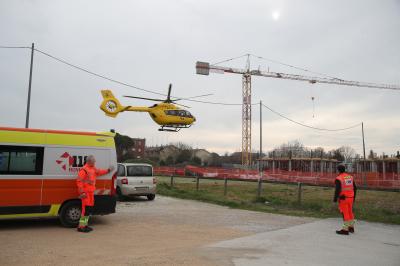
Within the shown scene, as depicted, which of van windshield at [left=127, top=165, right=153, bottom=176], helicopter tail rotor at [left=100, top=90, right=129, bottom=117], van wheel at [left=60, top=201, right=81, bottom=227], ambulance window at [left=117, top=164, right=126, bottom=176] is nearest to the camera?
van wheel at [left=60, top=201, right=81, bottom=227]

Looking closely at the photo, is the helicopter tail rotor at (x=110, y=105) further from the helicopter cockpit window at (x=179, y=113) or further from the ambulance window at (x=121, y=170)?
the ambulance window at (x=121, y=170)

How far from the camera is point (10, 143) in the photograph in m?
8.44

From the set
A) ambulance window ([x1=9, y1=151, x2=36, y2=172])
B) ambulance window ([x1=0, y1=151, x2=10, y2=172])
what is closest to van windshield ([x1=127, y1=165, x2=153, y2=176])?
ambulance window ([x1=9, y1=151, x2=36, y2=172])

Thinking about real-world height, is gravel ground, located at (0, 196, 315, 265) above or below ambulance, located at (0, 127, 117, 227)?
below

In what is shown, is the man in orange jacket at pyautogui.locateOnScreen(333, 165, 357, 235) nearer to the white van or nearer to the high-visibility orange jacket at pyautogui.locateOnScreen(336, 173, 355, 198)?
the high-visibility orange jacket at pyautogui.locateOnScreen(336, 173, 355, 198)

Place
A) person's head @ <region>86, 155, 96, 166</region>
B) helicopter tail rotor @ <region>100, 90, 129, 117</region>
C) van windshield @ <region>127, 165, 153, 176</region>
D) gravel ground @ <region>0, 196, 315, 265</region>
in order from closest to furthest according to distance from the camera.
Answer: gravel ground @ <region>0, 196, 315, 265</region>, person's head @ <region>86, 155, 96, 166</region>, van windshield @ <region>127, 165, 153, 176</region>, helicopter tail rotor @ <region>100, 90, 129, 117</region>

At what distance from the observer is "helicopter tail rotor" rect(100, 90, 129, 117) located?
20531 millimetres

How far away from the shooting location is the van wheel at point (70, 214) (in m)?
8.88

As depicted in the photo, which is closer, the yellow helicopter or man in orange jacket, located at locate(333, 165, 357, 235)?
man in orange jacket, located at locate(333, 165, 357, 235)

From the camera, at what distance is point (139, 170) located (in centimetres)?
1661

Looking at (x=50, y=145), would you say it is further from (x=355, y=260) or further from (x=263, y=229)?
(x=355, y=260)

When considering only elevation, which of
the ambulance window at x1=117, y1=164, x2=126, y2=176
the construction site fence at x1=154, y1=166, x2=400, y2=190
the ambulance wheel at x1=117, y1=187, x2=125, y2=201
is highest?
the ambulance window at x1=117, y1=164, x2=126, y2=176

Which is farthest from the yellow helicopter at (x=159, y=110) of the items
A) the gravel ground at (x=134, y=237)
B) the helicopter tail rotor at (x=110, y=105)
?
the gravel ground at (x=134, y=237)

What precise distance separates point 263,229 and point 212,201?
Answer: 6621 mm
